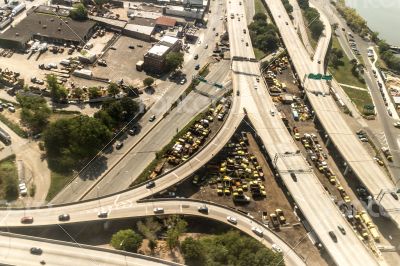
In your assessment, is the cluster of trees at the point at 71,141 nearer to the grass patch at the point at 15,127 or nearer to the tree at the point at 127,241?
the grass patch at the point at 15,127

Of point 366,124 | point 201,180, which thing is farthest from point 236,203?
point 366,124

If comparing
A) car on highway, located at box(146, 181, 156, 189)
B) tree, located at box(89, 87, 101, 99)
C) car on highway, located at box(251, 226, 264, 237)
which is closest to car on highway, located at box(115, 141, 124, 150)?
car on highway, located at box(146, 181, 156, 189)

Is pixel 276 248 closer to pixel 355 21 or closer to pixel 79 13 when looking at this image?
pixel 79 13

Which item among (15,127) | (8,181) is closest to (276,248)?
(8,181)

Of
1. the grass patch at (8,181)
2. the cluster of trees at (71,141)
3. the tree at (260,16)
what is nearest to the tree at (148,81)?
the cluster of trees at (71,141)

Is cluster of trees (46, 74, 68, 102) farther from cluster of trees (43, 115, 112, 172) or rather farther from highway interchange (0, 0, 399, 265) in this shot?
highway interchange (0, 0, 399, 265)

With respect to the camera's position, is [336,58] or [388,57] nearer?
[336,58]

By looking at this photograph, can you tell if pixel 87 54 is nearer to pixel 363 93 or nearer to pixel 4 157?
pixel 4 157
